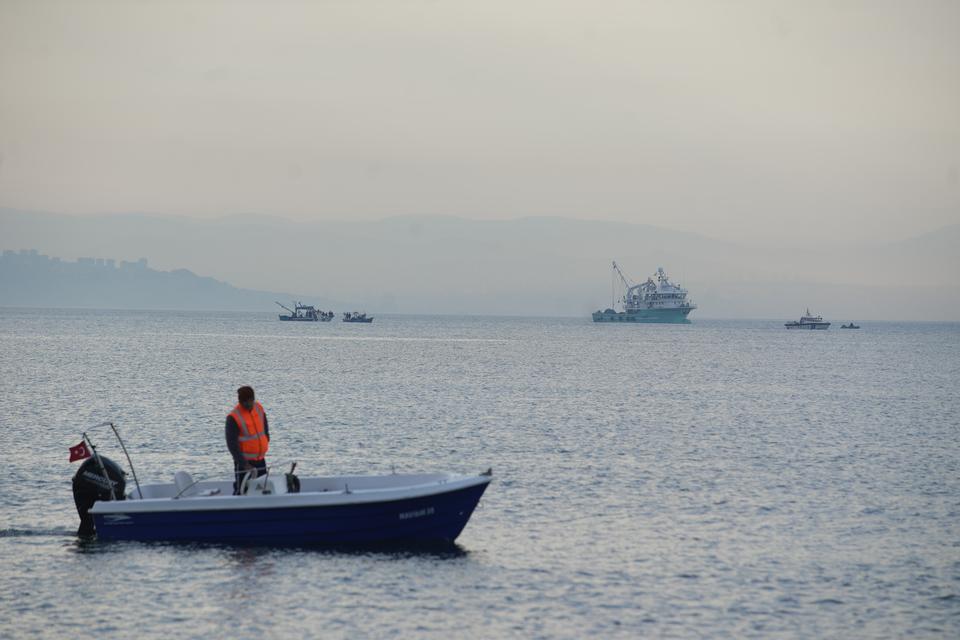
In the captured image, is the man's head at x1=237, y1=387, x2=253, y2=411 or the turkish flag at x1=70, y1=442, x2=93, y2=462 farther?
the turkish flag at x1=70, y1=442, x2=93, y2=462

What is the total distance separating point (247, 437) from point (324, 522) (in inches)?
88.2

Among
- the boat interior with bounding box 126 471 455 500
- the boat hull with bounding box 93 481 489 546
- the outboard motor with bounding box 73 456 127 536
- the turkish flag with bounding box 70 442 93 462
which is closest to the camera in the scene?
the boat hull with bounding box 93 481 489 546

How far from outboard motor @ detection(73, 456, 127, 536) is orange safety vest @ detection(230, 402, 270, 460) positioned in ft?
10.1

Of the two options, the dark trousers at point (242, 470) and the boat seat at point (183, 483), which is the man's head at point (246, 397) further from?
the boat seat at point (183, 483)

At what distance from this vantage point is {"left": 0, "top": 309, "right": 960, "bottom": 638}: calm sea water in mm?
17859

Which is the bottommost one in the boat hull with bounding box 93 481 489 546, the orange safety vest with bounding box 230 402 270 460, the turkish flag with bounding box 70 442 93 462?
the boat hull with bounding box 93 481 489 546

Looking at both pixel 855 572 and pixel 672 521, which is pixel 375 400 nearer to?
pixel 672 521

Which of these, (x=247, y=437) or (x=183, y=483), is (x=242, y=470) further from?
(x=183, y=483)

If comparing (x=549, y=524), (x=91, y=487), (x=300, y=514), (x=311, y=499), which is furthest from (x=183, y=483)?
(x=549, y=524)

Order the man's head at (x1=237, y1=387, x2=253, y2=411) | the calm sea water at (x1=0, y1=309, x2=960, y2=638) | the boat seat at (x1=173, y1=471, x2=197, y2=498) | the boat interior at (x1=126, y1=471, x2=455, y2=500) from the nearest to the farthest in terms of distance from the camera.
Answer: the calm sea water at (x1=0, y1=309, x2=960, y2=638) → the man's head at (x1=237, y1=387, x2=253, y2=411) → the boat interior at (x1=126, y1=471, x2=455, y2=500) → the boat seat at (x1=173, y1=471, x2=197, y2=498)

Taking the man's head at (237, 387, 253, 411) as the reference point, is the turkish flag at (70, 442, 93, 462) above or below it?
below

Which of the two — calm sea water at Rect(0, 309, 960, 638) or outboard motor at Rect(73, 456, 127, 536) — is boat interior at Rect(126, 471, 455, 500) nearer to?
outboard motor at Rect(73, 456, 127, 536)

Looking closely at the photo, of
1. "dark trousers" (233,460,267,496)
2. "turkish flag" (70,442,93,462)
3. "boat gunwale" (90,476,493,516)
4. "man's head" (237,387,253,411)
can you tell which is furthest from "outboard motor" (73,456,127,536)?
"man's head" (237,387,253,411)

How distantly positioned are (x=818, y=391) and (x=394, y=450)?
45.5 meters
